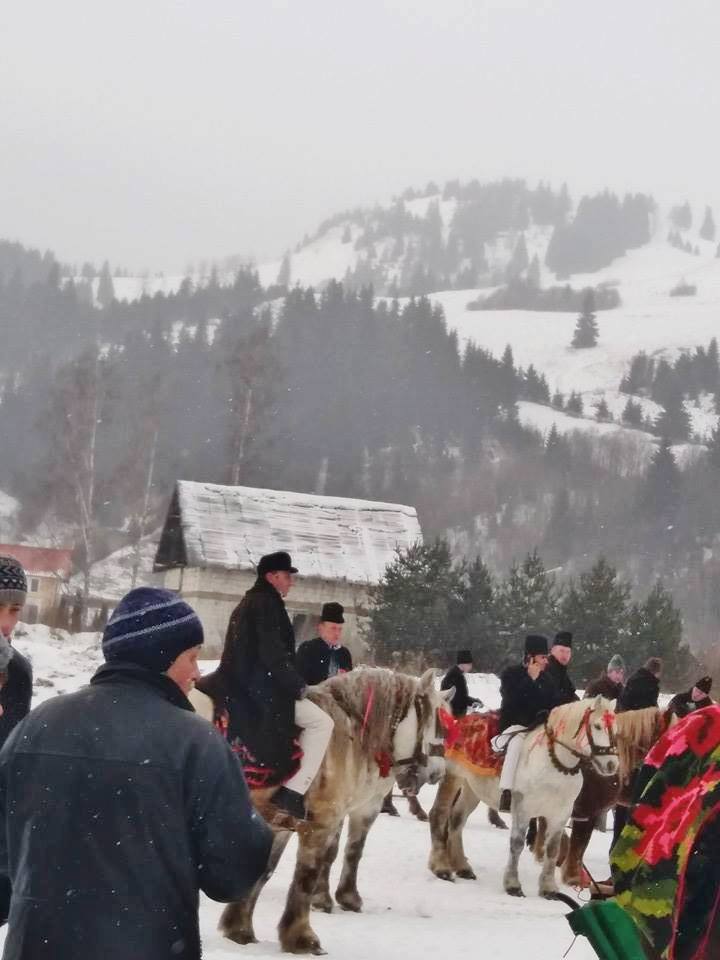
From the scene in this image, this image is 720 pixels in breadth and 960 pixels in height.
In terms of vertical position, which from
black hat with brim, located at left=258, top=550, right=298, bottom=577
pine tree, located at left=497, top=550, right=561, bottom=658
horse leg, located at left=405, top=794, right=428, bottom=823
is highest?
black hat with brim, located at left=258, top=550, right=298, bottom=577

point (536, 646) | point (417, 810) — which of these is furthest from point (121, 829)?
point (417, 810)

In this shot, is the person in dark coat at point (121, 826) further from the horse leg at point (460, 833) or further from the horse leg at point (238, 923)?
the horse leg at point (460, 833)

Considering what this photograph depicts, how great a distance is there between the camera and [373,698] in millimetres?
9156

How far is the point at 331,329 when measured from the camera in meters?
112

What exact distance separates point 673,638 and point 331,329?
76.8m

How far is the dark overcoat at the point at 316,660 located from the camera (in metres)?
13.0

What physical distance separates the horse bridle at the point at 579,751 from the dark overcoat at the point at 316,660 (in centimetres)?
207

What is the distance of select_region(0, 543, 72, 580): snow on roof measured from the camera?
58644mm

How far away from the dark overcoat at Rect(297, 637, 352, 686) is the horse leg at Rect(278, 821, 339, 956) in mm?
4219

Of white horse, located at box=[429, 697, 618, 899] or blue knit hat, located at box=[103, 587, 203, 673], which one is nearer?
blue knit hat, located at box=[103, 587, 203, 673]

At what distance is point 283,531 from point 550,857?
113 feet

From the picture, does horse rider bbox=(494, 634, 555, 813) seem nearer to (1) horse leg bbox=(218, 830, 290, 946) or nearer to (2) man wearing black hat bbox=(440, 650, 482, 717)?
(2) man wearing black hat bbox=(440, 650, 482, 717)

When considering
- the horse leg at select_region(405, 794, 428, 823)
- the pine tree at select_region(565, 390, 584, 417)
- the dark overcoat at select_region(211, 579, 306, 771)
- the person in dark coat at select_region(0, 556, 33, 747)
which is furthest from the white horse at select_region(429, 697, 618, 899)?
the pine tree at select_region(565, 390, 584, 417)

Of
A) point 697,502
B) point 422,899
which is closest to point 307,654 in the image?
point 422,899
